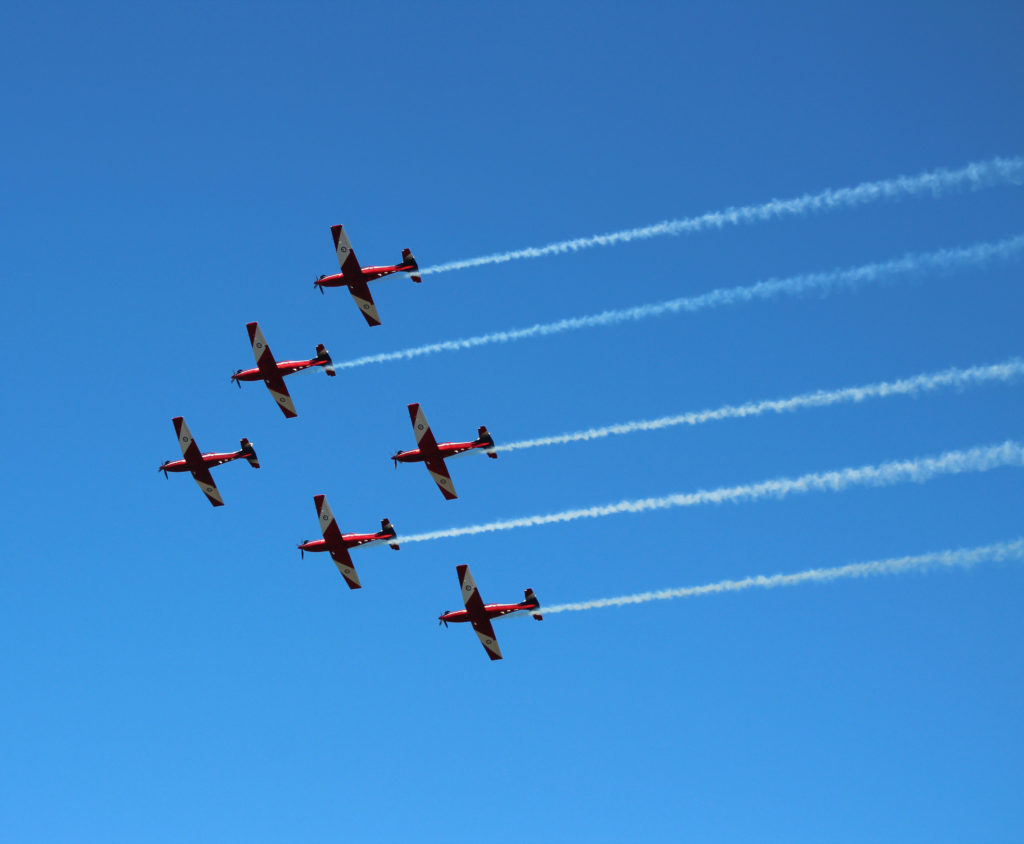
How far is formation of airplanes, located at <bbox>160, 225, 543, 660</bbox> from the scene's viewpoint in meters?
88.7

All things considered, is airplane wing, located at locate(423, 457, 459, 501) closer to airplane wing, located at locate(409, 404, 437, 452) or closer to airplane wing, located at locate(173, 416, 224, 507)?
airplane wing, located at locate(409, 404, 437, 452)

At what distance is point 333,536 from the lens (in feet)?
303

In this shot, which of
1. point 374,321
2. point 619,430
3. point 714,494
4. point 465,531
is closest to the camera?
point 714,494

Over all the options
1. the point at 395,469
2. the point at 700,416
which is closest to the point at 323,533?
the point at 395,469

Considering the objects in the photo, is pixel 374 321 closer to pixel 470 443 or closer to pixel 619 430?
pixel 470 443

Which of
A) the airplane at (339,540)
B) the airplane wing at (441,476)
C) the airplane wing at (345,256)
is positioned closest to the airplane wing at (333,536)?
the airplane at (339,540)

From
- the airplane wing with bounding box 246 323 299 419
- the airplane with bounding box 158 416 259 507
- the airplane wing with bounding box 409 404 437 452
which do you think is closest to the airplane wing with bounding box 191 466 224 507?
the airplane with bounding box 158 416 259 507

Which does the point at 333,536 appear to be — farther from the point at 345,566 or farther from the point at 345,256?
the point at 345,256

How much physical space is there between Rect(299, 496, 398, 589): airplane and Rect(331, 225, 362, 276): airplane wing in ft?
45.3

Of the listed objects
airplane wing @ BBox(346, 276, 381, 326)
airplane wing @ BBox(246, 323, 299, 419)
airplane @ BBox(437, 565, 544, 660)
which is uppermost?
airplane wing @ BBox(346, 276, 381, 326)

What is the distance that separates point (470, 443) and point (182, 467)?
18.5m

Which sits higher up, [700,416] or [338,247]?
[338,247]

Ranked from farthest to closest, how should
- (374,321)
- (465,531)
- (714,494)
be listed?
1. (374,321)
2. (465,531)
3. (714,494)

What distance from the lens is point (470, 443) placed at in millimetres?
87750
